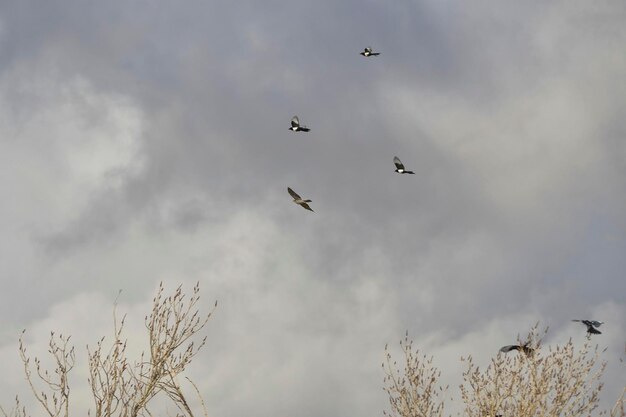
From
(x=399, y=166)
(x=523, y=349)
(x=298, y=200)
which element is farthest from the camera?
(x=399, y=166)

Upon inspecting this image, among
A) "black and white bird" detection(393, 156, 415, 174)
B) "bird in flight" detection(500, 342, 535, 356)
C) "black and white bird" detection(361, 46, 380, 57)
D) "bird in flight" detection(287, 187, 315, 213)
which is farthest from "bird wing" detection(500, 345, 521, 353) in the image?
"black and white bird" detection(361, 46, 380, 57)

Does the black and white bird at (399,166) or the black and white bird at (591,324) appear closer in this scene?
the black and white bird at (591,324)

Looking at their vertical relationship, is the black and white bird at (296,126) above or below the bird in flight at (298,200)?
above

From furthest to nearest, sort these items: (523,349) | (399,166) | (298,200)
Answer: (399,166)
(298,200)
(523,349)

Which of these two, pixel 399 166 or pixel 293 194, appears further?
pixel 399 166

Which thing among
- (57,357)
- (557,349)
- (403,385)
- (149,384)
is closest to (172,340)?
(149,384)

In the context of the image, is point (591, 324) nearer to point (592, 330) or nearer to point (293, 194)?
point (592, 330)

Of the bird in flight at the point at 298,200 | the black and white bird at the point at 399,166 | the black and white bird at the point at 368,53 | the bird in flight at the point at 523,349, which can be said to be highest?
the black and white bird at the point at 368,53

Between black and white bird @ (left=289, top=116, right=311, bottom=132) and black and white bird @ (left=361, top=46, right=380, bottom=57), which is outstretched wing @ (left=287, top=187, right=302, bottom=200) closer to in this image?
black and white bird @ (left=289, top=116, right=311, bottom=132)

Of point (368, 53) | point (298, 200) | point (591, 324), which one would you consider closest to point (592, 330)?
point (591, 324)

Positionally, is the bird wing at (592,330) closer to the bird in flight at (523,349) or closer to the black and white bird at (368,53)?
the bird in flight at (523,349)

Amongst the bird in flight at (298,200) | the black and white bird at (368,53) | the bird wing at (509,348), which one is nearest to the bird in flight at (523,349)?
the bird wing at (509,348)

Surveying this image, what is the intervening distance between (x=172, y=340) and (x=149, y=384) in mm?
827

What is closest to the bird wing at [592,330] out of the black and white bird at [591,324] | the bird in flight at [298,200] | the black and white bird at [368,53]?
the black and white bird at [591,324]
